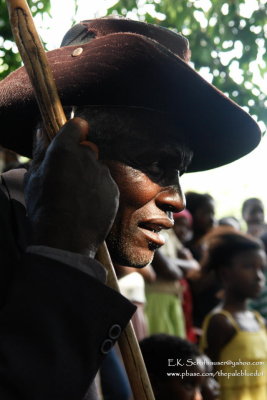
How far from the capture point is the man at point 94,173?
1337 millimetres

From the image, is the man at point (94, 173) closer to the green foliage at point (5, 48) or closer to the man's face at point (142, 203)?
the man's face at point (142, 203)

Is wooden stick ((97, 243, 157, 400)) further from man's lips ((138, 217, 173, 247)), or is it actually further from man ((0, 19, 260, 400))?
man's lips ((138, 217, 173, 247))

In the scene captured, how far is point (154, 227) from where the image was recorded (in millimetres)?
1909

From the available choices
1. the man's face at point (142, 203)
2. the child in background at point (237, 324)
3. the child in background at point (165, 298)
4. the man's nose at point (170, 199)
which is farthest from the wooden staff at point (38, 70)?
the child in background at point (165, 298)

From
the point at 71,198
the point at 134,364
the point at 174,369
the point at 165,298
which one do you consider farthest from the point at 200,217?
the point at 71,198

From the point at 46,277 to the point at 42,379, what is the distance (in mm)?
211

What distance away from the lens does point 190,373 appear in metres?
3.48

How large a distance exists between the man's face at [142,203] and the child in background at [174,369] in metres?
1.72

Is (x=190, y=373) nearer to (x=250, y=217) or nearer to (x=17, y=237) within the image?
(x=17, y=237)

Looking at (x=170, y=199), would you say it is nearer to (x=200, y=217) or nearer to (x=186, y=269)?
(x=186, y=269)

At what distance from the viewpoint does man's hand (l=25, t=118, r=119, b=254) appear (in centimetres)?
140

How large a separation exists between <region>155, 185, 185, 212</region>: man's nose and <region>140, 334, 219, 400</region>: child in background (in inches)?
68.7

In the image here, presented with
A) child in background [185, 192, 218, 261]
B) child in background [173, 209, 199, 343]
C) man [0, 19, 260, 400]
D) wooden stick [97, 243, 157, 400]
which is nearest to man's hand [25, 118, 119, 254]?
man [0, 19, 260, 400]

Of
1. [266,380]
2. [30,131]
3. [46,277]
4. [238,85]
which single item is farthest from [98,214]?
[266,380]
